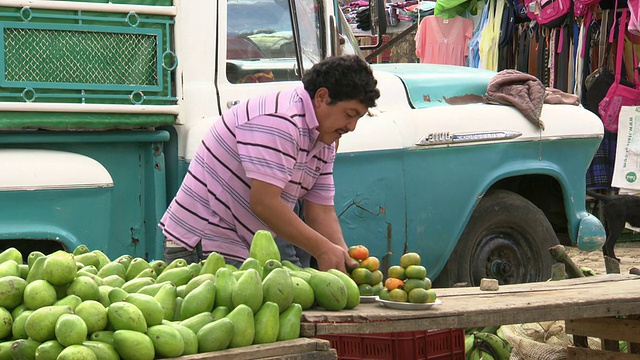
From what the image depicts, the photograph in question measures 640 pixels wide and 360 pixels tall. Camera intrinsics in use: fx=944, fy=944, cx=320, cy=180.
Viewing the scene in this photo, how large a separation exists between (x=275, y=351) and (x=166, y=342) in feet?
1.11

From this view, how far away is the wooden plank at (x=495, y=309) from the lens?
3035 millimetres

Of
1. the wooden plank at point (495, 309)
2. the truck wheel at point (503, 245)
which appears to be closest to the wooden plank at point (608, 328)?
the wooden plank at point (495, 309)

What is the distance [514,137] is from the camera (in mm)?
5938

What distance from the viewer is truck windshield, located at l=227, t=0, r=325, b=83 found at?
16.9 feet

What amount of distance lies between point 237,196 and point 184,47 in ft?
4.47

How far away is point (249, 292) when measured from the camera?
2838 mm

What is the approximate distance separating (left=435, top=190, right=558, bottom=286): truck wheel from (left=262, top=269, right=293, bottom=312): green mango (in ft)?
10.2

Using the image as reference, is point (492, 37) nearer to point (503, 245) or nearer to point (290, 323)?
point (503, 245)

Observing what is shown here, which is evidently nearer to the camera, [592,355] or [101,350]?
[101,350]

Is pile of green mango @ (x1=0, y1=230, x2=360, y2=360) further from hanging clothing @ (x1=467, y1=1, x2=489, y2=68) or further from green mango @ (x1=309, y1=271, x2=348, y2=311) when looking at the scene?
hanging clothing @ (x1=467, y1=1, x2=489, y2=68)

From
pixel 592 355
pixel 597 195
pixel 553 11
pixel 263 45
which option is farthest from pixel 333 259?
pixel 553 11

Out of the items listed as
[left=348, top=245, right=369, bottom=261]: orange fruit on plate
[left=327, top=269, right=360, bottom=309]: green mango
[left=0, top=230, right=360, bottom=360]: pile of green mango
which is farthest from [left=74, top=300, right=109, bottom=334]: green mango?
[left=348, top=245, right=369, bottom=261]: orange fruit on plate

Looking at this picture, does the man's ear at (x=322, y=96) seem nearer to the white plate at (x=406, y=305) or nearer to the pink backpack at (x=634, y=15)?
the white plate at (x=406, y=305)

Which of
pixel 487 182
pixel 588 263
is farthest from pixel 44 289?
pixel 588 263
